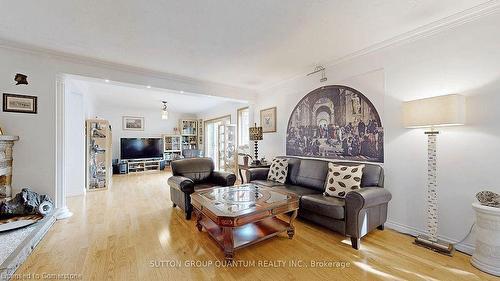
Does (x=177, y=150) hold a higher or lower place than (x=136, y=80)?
lower

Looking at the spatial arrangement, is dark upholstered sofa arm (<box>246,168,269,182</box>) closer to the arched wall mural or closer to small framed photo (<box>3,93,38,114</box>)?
the arched wall mural

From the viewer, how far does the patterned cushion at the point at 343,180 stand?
8.60ft

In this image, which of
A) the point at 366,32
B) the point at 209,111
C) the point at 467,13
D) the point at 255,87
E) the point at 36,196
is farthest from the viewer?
the point at 209,111

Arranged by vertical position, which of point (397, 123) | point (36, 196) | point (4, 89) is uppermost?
point (4, 89)

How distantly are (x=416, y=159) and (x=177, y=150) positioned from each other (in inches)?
297

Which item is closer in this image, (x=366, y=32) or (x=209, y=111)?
(x=366, y=32)

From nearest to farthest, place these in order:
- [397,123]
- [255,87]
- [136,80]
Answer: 1. [397,123]
2. [136,80]
3. [255,87]

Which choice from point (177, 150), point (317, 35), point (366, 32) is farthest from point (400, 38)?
point (177, 150)

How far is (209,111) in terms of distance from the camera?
7.99 m

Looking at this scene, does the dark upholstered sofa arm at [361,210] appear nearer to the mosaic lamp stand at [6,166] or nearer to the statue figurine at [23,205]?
the statue figurine at [23,205]

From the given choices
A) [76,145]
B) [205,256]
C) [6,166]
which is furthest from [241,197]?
[76,145]

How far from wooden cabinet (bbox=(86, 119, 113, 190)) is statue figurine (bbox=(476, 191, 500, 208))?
6.32m

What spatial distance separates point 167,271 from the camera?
185 centimetres

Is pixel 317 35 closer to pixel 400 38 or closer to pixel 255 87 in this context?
pixel 400 38
